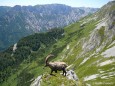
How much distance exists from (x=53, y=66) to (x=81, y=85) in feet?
23.0

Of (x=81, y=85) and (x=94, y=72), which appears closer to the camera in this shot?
(x=81, y=85)

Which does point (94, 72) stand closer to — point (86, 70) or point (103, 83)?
point (86, 70)

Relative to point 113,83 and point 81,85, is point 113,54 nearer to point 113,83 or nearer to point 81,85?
point 113,83

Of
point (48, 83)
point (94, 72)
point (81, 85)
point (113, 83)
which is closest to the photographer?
point (48, 83)

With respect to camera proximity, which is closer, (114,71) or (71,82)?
(71,82)

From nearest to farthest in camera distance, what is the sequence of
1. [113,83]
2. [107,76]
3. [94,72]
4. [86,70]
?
[113,83]
[107,76]
[94,72]
[86,70]

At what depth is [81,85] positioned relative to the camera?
4197 centimetres

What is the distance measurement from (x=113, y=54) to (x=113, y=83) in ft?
181

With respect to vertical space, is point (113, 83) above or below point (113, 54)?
below

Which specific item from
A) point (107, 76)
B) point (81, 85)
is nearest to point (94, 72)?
point (107, 76)

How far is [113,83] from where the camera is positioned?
99.5 m

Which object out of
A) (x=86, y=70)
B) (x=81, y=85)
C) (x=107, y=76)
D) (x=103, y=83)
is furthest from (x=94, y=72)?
(x=81, y=85)

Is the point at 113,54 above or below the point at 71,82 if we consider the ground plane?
above

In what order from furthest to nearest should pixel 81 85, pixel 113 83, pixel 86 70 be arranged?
pixel 86 70, pixel 113 83, pixel 81 85
